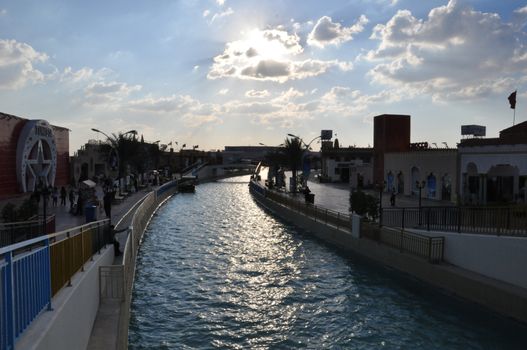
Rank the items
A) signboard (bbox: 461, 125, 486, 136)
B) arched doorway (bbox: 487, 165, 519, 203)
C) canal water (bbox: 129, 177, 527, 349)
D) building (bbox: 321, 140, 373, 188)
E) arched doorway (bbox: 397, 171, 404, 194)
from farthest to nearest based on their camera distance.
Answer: building (bbox: 321, 140, 373, 188) → signboard (bbox: 461, 125, 486, 136) → arched doorway (bbox: 397, 171, 404, 194) → arched doorway (bbox: 487, 165, 519, 203) → canal water (bbox: 129, 177, 527, 349)

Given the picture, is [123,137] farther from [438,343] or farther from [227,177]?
[227,177]

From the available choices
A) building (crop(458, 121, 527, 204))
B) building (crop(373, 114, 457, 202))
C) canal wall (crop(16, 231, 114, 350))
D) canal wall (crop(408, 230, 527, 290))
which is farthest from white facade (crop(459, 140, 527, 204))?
canal wall (crop(16, 231, 114, 350))

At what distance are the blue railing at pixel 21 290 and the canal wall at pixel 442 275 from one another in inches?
523

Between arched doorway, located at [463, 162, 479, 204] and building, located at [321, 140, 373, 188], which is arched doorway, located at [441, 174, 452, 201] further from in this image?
building, located at [321, 140, 373, 188]

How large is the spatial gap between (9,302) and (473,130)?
50.9 metres

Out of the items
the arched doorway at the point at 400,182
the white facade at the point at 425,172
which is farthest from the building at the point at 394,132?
the arched doorway at the point at 400,182

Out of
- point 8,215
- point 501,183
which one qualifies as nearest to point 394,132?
point 501,183

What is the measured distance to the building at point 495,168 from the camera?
26.7m

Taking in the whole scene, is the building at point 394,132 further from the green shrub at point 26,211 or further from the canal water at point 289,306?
the green shrub at point 26,211

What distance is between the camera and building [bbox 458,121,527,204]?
1053 inches

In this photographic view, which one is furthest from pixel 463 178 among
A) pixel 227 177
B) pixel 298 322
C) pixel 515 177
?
pixel 227 177

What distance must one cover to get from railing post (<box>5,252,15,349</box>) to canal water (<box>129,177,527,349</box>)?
7.58 metres

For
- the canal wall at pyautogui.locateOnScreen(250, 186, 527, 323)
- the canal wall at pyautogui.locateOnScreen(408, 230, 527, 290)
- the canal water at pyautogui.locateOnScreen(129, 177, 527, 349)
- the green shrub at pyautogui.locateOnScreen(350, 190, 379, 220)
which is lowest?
the canal water at pyautogui.locateOnScreen(129, 177, 527, 349)

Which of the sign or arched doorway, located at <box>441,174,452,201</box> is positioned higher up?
the sign
